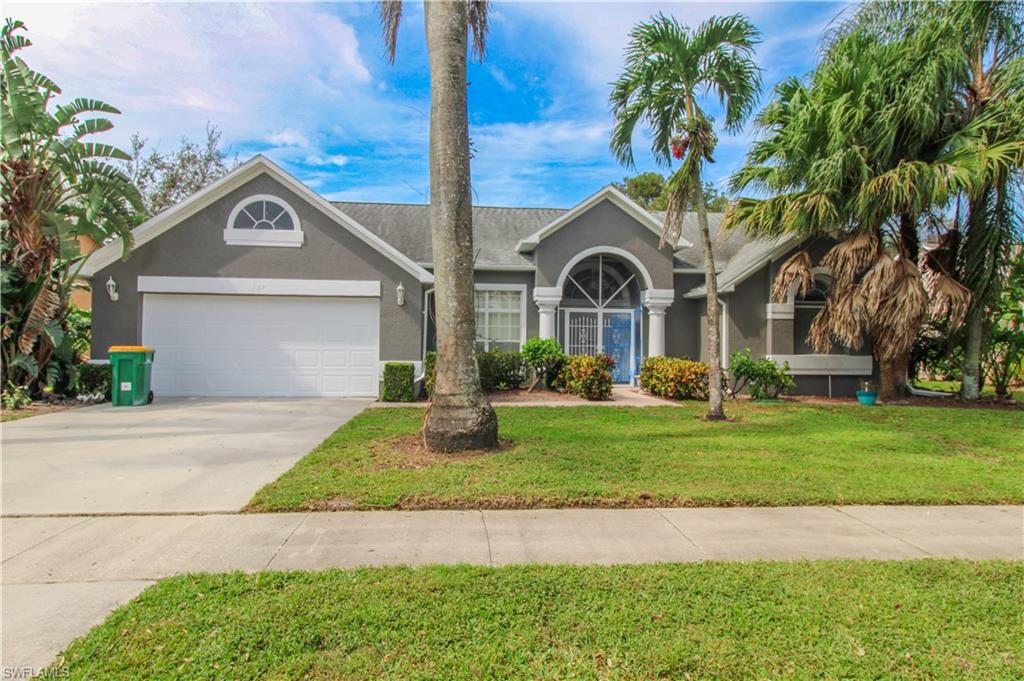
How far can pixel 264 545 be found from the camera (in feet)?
14.4

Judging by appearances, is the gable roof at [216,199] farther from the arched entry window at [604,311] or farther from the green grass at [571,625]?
the green grass at [571,625]

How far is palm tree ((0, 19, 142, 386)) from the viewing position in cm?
1132

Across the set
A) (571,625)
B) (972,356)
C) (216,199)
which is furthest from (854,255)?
(216,199)

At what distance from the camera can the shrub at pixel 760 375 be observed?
13836 millimetres

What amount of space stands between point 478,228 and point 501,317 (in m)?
3.51

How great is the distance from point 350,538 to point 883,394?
14188mm

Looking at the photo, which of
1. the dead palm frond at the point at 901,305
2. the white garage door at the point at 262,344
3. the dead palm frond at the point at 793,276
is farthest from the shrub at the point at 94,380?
the dead palm frond at the point at 901,305

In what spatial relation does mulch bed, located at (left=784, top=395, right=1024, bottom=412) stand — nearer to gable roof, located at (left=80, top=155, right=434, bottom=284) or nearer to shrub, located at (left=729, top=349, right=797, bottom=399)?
shrub, located at (left=729, top=349, right=797, bottom=399)

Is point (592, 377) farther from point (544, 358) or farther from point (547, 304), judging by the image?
point (547, 304)

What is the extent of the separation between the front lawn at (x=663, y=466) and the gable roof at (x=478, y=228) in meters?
6.62

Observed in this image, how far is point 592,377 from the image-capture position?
522 inches

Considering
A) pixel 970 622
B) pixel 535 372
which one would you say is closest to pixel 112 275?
pixel 535 372

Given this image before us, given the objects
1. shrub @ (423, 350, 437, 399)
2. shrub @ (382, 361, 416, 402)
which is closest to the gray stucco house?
shrub @ (423, 350, 437, 399)
